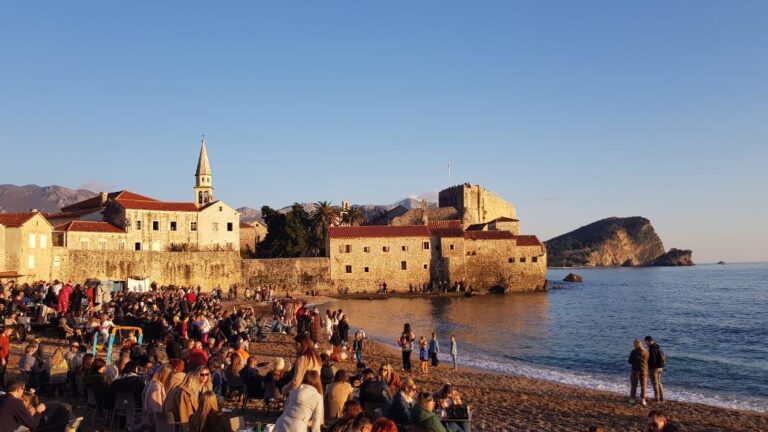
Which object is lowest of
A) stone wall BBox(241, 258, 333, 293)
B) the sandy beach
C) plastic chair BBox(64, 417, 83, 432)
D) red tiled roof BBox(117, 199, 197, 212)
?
the sandy beach

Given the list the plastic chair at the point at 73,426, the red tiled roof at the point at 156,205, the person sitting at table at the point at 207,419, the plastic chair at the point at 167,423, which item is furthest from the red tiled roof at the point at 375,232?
the person sitting at table at the point at 207,419

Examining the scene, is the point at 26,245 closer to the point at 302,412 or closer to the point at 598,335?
the point at 598,335

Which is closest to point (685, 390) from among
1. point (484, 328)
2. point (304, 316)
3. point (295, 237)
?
point (304, 316)

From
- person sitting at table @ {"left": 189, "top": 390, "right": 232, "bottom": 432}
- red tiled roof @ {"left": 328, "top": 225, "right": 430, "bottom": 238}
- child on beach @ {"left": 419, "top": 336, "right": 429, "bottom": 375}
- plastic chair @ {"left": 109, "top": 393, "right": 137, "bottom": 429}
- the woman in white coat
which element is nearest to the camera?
the woman in white coat

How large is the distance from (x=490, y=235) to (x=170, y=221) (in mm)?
34045

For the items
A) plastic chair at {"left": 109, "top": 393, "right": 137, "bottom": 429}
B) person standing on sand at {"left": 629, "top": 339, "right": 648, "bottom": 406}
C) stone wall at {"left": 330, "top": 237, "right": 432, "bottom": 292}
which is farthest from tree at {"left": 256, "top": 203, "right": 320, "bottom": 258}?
plastic chair at {"left": 109, "top": 393, "right": 137, "bottom": 429}

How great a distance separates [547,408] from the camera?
15250 millimetres

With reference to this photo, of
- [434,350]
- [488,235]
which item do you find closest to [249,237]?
[488,235]

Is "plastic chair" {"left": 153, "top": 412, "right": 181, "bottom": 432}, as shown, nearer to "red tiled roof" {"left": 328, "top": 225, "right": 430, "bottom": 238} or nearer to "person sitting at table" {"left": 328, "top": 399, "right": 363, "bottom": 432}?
"person sitting at table" {"left": 328, "top": 399, "right": 363, "bottom": 432}

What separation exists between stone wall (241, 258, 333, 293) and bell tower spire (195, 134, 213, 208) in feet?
44.0

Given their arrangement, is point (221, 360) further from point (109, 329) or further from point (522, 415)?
point (522, 415)

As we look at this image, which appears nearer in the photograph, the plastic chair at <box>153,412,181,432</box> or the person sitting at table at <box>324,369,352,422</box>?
the plastic chair at <box>153,412,181,432</box>

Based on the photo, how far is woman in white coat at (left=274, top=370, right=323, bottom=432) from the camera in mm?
7059

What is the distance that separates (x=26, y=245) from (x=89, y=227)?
10.3 m
